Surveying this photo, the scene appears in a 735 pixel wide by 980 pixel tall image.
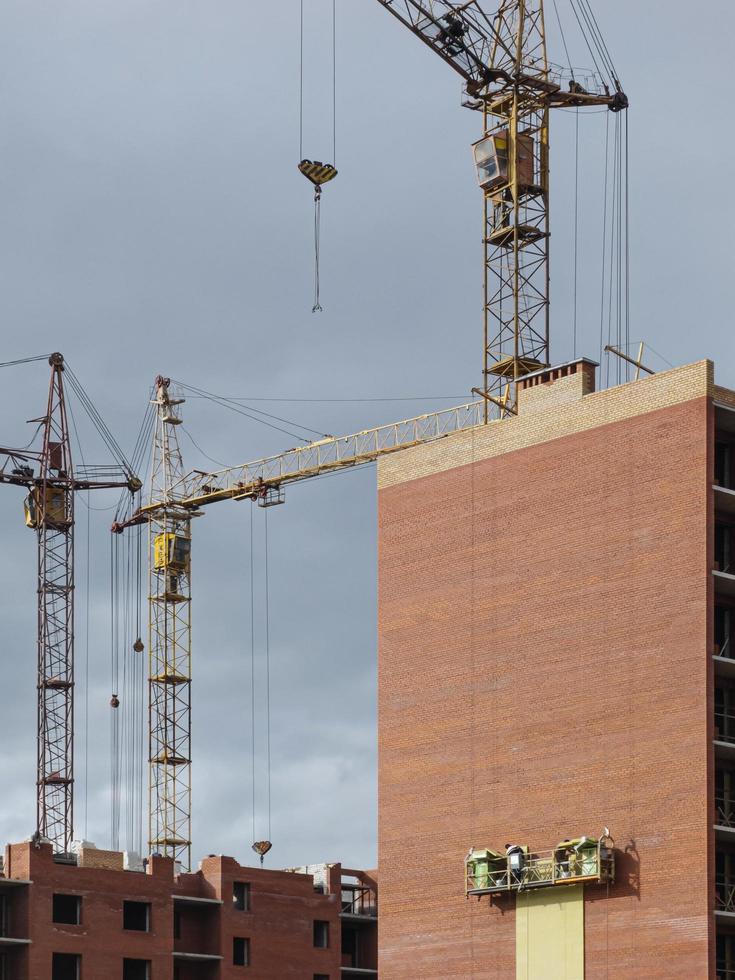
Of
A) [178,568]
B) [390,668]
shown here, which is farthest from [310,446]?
[390,668]

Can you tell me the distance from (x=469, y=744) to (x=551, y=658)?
6.03 metres

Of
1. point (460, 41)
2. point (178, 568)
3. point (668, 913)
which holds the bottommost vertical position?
point (668, 913)

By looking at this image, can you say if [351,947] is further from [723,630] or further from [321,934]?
[723,630]

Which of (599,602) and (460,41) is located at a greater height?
(460,41)

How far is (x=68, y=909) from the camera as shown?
12425cm

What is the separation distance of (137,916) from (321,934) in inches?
624

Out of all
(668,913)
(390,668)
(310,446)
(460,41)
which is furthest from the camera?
(310,446)

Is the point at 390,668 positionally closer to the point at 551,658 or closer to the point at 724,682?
the point at 551,658

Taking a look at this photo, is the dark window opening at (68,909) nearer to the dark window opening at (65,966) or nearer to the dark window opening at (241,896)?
the dark window opening at (65,966)

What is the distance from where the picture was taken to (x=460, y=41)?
11569 cm

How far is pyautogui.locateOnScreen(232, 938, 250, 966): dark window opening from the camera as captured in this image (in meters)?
134

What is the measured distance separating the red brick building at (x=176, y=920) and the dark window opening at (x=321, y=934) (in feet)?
0.22

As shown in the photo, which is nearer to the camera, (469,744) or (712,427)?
(712,427)

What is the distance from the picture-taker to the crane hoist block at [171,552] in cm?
17638
